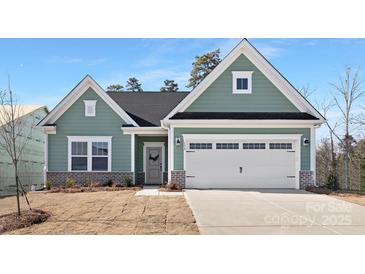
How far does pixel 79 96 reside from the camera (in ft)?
58.4

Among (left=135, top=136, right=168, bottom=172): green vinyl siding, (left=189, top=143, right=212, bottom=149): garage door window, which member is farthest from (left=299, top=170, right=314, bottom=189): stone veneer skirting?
(left=135, top=136, right=168, bottom=172): green vinyl siding

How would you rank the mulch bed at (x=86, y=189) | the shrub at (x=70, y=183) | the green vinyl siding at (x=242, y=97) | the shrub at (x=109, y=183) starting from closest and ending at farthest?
the mulch bed at (x=86, y=189) < the green vinyl siding at (x=242, y=97) < the shrub at (x=70, y=183) < the shrub at (x=109, y=183)

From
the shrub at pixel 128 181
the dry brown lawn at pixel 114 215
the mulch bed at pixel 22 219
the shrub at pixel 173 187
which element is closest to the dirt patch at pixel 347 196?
the shrub at pixel 173 187

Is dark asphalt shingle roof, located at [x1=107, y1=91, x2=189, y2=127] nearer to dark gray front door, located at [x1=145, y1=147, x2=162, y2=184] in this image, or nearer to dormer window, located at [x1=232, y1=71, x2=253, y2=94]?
dark gray front door, located at [x1=145, y1=147, x2=162, y2=184]

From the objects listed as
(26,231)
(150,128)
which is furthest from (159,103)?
(26,231)

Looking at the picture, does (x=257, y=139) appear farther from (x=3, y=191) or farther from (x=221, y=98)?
(x=3, y=191)

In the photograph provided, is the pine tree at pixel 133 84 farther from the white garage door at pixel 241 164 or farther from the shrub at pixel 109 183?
the white garage door at pixel 241 164

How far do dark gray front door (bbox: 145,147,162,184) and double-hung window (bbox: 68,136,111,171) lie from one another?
2197 millimetres

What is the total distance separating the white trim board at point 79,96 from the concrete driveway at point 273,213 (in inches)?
229

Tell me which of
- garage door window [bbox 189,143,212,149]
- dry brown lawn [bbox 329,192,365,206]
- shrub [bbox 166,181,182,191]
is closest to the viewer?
dry brown lawn [bbox 329,192,365,206]

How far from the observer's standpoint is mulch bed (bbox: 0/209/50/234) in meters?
8.62

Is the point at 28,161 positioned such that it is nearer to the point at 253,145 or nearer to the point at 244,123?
the point at 244,123

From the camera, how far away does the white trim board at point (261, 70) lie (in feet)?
53.3

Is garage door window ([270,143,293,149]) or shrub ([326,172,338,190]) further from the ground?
garage door window ([270,143,293,149])
